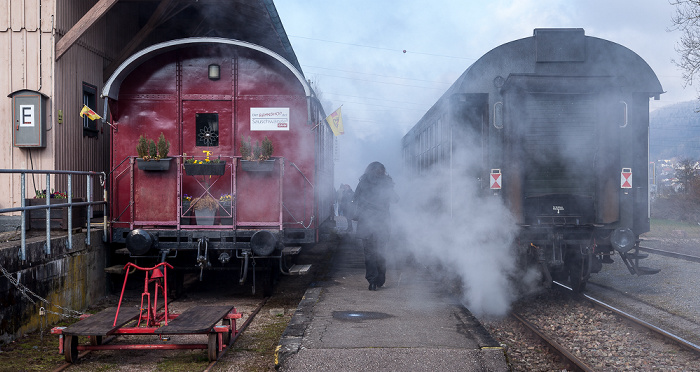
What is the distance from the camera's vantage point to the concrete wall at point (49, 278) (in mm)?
5891

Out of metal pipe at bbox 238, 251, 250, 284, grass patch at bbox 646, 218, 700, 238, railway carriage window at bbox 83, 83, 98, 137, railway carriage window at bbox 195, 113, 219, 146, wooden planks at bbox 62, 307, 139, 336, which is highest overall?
railway carriage window at bbox 83, 83, 98, 137

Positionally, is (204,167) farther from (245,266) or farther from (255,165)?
(245,266)

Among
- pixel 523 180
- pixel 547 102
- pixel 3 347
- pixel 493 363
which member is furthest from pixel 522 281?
pixel 3 347

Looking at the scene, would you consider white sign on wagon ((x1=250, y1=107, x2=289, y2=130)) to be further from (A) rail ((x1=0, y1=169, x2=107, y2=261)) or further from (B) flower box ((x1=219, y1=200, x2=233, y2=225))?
(A) rail ((x1=0, y1=169, x2=107, y2=261))

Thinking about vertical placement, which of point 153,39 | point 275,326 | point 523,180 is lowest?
point 275,326

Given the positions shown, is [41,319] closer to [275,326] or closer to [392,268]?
[275,326]

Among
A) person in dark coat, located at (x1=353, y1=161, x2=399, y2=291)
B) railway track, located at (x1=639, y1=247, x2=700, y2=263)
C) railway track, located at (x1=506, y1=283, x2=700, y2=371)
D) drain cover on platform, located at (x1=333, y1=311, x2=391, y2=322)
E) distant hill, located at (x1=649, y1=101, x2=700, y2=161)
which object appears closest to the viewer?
railway track, located at (x1=506, y1=283, x2=700, y2=371)

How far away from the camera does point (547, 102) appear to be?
8.13 m

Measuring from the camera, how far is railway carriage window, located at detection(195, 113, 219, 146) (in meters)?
8.76

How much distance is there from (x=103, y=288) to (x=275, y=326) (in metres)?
3.07

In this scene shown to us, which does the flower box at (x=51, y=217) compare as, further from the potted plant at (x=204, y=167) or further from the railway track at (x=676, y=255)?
the railway track at (x=676, y=255)

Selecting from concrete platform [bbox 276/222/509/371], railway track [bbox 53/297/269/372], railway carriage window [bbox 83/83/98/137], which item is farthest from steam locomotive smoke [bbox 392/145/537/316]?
railway carriage window [bbox 83/83/98/137]

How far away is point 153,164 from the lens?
8.00m

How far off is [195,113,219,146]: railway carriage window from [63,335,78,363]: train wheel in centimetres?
397
